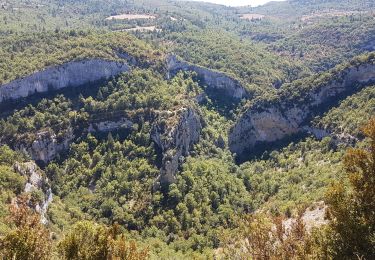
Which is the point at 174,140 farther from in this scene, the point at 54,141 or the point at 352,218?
the point at 352,218

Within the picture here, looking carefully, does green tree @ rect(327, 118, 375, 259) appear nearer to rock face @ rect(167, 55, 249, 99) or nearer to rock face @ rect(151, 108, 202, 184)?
rock face @ rect(151, 108, 202, 184)

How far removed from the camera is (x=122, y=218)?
90.4m

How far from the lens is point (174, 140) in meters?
106

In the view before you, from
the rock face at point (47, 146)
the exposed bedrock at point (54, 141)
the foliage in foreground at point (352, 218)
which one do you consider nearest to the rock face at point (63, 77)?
the exposed bedrock at point (54, 141)

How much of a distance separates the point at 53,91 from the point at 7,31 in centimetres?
6444

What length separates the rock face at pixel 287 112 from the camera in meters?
117

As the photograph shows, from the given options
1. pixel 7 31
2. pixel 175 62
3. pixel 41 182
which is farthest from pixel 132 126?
pixel 7 31

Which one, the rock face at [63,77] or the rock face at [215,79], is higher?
the rock face at [63,77]

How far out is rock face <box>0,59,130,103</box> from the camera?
11612 centimetres

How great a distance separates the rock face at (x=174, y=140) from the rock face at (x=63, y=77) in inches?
1153

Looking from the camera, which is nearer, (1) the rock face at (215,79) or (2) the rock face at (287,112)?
(2) the rock face at (287,112)

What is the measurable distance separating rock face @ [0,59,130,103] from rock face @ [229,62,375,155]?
1523 inches

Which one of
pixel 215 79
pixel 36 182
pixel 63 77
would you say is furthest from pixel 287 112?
pixel 36 182

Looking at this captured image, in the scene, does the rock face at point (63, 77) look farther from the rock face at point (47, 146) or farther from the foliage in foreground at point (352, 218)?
the foliage in foreground at point (352, 218)
